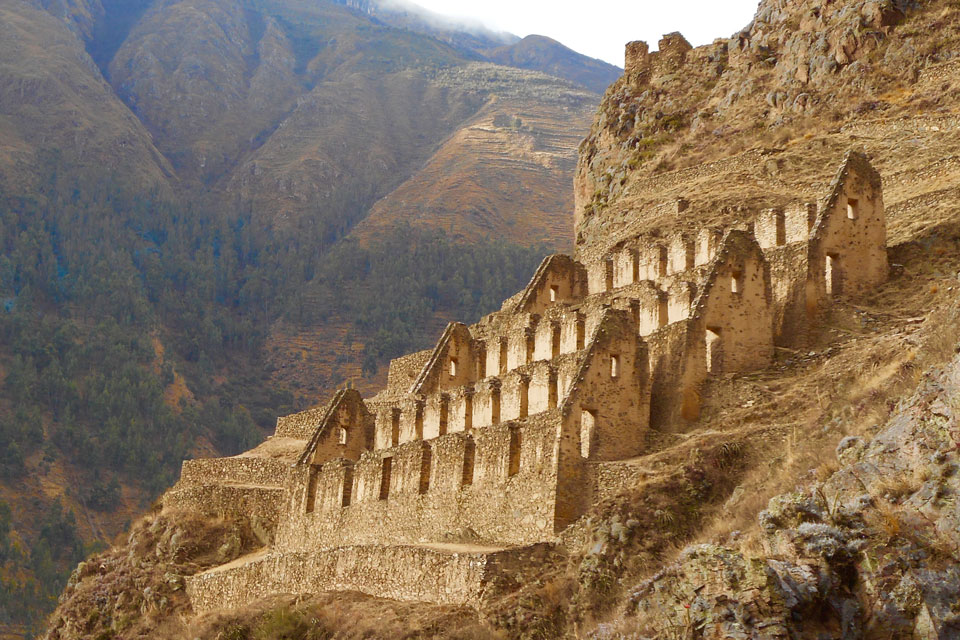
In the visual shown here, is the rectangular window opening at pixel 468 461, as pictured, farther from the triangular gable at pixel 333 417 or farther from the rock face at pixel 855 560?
the rock face at pixel 855 560

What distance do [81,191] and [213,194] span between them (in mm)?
20144

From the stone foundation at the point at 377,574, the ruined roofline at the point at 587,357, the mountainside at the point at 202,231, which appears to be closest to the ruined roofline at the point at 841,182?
the ruined roofline at the point at 587,357

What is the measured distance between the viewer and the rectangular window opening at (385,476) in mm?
42656

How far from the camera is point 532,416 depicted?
36.7 metres

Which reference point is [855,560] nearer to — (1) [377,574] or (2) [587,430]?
(2) [587,430]

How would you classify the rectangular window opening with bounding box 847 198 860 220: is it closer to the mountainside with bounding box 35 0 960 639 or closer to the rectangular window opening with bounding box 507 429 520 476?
the mountainside with bounding box 35 0 960 639

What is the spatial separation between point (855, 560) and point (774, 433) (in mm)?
10335

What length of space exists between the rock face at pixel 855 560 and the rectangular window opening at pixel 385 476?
60.1 ft

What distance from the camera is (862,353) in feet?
116

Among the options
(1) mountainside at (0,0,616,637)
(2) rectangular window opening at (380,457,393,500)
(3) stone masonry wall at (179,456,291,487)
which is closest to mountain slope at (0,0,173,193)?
(1) mountainside at (0,0,616,637)

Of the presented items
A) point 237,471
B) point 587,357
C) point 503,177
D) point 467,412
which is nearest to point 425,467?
point 467,412

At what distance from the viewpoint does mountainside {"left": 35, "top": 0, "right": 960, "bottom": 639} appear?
23.0 meters

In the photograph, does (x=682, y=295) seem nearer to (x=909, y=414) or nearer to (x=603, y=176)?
(x=909, y=414)

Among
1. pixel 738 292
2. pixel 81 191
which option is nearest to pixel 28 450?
pixel 81 191
